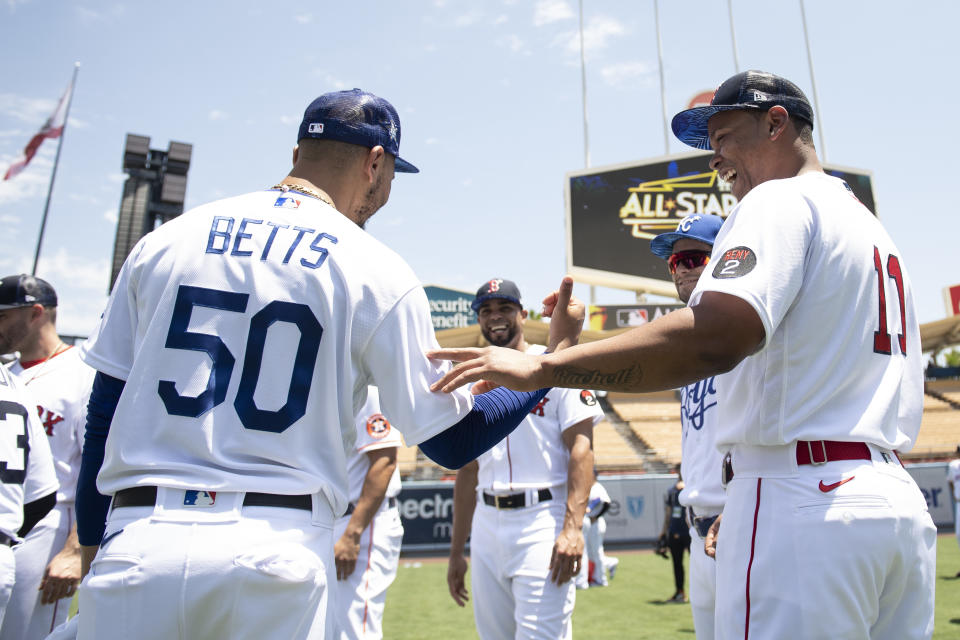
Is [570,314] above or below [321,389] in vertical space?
above

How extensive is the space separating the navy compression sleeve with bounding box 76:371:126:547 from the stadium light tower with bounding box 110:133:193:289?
1179 centimetres

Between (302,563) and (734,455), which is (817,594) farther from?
→ (302,563)

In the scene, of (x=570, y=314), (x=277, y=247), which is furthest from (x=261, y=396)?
(x=570, y=314)

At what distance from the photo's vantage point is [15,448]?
3.29 meters

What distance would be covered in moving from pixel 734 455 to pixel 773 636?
0.49m

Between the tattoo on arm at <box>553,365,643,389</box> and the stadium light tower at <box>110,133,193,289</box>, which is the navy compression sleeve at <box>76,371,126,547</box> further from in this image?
the stadium light tower at <box>110,133,193,289</box>

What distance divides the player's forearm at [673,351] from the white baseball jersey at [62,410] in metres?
3.55

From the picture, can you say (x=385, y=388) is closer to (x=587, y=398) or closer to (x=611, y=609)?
(x=587, y=398)

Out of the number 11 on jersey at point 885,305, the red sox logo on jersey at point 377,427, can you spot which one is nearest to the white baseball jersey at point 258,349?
the number 11 on jersey at point 885,305

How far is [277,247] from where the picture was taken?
5.67ft

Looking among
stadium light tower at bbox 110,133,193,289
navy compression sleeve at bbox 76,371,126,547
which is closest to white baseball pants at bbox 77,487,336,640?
navy compression sleeve at bbox 76,371,126,547

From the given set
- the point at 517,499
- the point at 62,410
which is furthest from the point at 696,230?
the point at 62,410

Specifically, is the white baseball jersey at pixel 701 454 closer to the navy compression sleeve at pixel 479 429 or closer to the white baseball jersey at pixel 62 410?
the navy compression sleeve at pixel 479 429

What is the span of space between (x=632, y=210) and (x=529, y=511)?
62.2 feet
